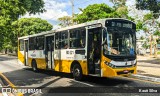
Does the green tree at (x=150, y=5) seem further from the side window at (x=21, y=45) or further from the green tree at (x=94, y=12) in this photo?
the green tree at (x=94, y=12)

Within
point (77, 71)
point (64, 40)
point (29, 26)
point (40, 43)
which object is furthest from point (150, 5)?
point (29, 26)

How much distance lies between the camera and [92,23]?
1463 cm

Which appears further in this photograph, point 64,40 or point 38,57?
point 38,57

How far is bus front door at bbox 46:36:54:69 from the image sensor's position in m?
19.2

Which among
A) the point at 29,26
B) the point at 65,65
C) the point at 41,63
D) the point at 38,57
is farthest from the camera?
the point at 29,26

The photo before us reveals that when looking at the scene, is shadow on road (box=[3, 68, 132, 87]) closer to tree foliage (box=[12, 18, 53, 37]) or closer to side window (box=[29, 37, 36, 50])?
side window (box=[29, 37, 36, 50])

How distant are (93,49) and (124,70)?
199 centimetres

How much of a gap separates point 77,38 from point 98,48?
217cm

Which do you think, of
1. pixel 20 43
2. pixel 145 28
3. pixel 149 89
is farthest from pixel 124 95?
pixel 145 28

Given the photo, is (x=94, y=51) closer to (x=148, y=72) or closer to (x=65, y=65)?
(x=65, y=65)

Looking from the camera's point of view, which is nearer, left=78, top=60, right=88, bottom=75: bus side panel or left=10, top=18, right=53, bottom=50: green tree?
left=78, top=60, right=88, bottom=75: bus side panel

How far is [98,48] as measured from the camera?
14148 millimetres

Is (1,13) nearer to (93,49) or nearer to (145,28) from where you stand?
(93,49)

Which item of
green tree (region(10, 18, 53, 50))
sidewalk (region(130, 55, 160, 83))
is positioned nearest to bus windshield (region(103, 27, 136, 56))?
sidewalk (region(130, 55, 160, 83))
